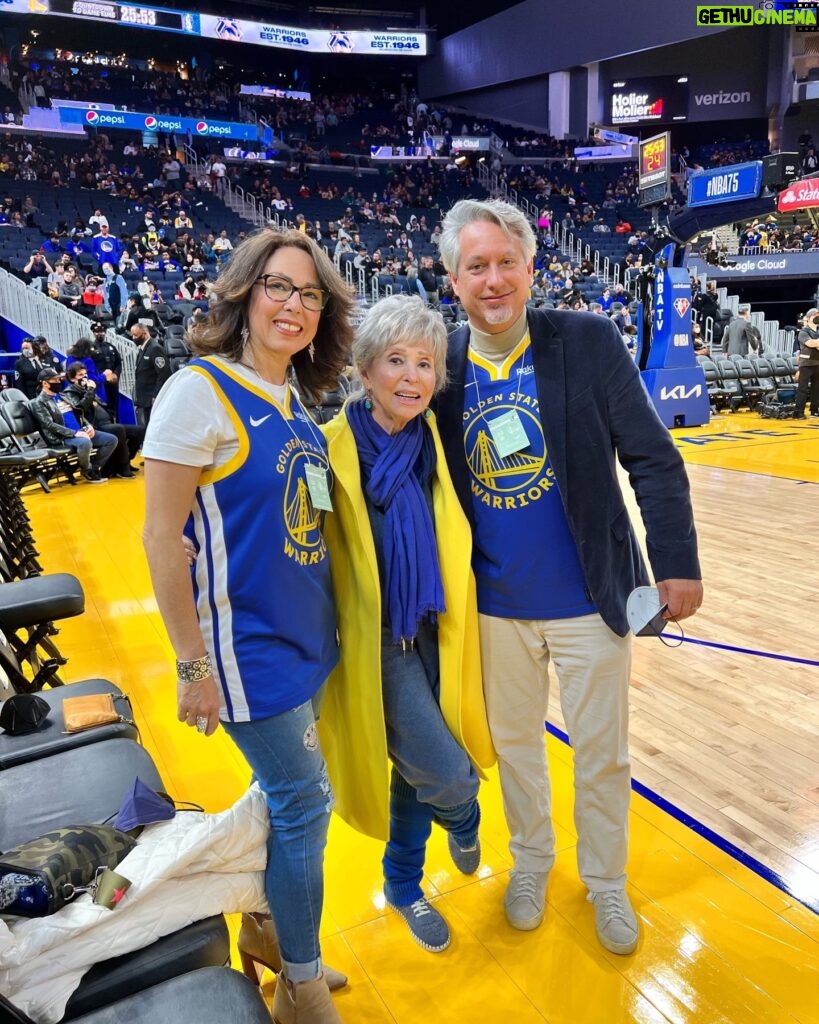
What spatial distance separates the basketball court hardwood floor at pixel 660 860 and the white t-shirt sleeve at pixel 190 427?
125 centimetres

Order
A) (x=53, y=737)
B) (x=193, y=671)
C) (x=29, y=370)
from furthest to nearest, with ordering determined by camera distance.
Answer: (x=29, y=370)
(x=53, y=737)
(x=193, y=671)

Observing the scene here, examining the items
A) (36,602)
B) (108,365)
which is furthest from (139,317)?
(36,602)

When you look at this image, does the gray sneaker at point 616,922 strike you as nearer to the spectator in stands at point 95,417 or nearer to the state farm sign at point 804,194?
the spectator in stands at point 95,417

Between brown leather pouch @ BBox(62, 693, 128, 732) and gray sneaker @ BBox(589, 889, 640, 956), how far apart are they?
1.27m

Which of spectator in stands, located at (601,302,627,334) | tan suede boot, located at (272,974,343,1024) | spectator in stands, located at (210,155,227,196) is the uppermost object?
spectator in stands, located at (210,155,227,196)

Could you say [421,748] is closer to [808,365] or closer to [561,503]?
[561,503]

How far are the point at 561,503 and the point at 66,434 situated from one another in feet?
20.9

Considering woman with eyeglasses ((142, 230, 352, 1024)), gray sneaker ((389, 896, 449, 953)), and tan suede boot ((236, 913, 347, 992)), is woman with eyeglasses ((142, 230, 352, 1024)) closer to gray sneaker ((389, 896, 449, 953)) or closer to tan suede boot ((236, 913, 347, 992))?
tan suede boot ((236, 913, 347, 992))

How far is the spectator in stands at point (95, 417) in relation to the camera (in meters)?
7.36

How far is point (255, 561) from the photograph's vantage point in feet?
4.42

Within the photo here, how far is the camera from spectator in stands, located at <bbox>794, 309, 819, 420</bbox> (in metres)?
9.70

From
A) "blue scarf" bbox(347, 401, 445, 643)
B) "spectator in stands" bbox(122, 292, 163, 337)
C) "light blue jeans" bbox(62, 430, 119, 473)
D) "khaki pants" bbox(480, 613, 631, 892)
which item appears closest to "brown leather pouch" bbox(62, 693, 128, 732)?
"blue scarf" bbox(347, 401, 445, 643)

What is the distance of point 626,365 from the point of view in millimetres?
1668

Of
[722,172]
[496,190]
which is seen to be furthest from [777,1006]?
[496,190]
